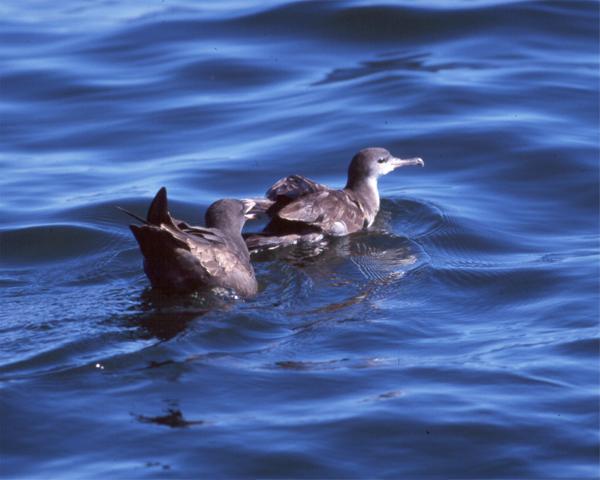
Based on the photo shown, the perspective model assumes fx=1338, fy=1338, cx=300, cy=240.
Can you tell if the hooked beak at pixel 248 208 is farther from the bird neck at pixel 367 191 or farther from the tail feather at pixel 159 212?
the tail feather at pixel 159 212

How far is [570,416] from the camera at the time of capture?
834 cm

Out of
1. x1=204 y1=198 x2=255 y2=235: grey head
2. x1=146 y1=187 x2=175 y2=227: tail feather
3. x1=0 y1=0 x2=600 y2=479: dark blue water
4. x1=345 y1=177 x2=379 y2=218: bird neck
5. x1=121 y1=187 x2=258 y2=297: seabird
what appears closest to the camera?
x1=0 y1=0 x2=600 y2=479: dark blue water

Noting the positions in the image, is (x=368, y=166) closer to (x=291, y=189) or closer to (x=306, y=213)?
(x=291, y=189)

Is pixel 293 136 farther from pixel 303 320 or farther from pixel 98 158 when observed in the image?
pixel 303 320

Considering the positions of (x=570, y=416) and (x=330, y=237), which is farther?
(x=330, y=237)

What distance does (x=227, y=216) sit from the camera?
11.2 meters

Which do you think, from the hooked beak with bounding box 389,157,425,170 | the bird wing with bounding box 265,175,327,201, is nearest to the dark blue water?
the hooked beak with bounding box 389,157,425,170

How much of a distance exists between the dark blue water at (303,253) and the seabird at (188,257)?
0.21 metres

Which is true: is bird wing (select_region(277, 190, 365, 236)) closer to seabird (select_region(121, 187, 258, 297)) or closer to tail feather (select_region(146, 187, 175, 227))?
seabird (select_region(121, 187, 258, 297))

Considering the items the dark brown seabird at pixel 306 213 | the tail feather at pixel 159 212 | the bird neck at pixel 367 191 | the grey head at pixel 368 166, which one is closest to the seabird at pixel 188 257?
the tail feather at pixel 159 212

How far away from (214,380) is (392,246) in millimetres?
3758

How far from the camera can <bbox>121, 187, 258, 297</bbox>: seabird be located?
962cm

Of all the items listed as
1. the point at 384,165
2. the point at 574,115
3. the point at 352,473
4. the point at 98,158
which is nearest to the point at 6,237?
the point at 98,158

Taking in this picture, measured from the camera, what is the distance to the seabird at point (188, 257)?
9.62 metres
